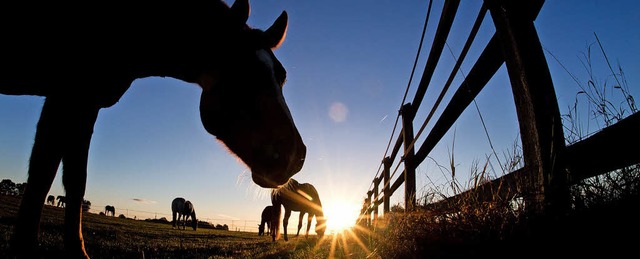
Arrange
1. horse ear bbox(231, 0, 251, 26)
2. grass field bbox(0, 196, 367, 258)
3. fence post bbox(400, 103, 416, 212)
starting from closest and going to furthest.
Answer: horse ear bbox(231, 0, 251, 26), grass field bbox(0, 196, 367, 258), fence post bbox(400, 103, 416, 212)

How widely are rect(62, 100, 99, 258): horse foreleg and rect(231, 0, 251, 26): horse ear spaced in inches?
49.8

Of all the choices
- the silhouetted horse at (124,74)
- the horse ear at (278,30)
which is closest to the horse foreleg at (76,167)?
the silhouetted horse at (124,74)

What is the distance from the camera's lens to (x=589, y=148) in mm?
1213

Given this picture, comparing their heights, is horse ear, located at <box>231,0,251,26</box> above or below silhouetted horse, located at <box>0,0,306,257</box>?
above

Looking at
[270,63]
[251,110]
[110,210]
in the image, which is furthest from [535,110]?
[110,210]

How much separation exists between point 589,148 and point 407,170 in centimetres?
315

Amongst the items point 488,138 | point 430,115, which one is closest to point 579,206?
point 488,138

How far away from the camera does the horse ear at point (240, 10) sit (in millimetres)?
2333

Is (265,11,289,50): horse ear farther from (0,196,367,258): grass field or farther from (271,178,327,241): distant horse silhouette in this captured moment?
(271,178,327,241): distant horse silhouette

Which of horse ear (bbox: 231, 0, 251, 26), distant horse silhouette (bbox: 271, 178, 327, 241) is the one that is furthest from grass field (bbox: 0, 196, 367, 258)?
distant horse silhouette (bbox: 271, 178, 327, 241)

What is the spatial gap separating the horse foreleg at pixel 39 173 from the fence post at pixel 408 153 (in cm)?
337

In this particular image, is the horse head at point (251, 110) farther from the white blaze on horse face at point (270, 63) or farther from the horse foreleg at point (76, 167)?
the horse foreleg at point (76, 167)

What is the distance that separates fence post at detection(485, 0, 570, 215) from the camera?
1.24 metres

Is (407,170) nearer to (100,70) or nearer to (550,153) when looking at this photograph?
(550,153)
